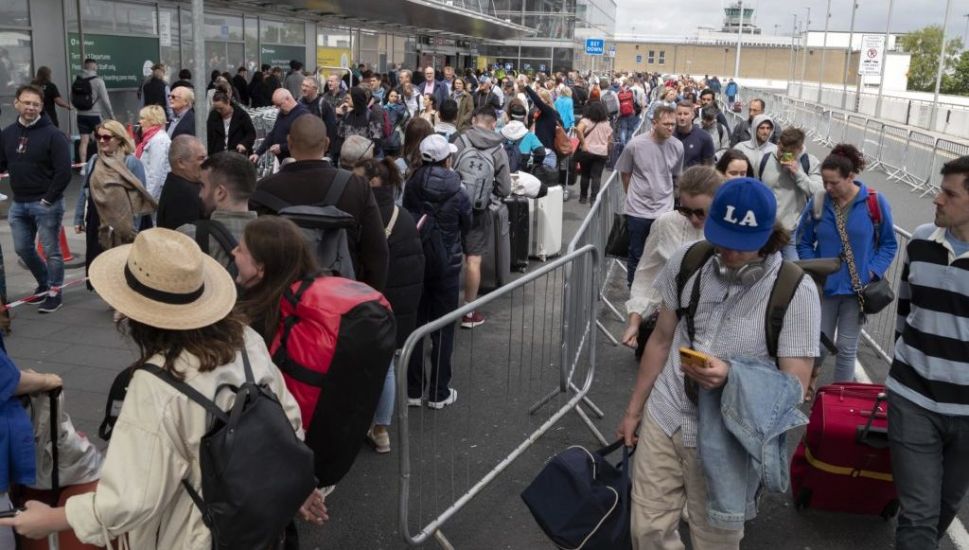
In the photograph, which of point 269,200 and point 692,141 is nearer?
point 269,200

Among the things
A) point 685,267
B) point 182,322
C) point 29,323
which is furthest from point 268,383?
point 29,323

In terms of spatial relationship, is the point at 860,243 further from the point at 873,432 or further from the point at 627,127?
the point at 627,127

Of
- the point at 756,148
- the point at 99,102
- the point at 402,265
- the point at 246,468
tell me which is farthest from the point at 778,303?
the point at 99,102

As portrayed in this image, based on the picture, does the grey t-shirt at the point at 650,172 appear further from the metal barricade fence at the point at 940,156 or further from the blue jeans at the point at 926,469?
the metal barricade fence at the point at 940,156

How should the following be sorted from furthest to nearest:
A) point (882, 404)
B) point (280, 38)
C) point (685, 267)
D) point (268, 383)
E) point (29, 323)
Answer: point (280, 38) → point (29, 323) → point (882, 404) → point (685, 267) → point (268, 383)

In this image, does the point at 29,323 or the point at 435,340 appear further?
the point at 29,323

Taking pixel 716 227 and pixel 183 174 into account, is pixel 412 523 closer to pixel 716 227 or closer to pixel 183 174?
pixel 716 227

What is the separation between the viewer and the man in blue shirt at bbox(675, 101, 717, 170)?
9406 millimetres

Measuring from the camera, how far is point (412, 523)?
166 inches

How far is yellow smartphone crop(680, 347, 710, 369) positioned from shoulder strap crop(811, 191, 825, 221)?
3.00 metres

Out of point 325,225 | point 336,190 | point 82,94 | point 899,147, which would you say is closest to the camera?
point 325,225

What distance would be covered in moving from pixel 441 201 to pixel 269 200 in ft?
6.49

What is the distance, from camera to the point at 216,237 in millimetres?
3754

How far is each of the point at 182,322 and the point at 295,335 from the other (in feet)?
2.28
